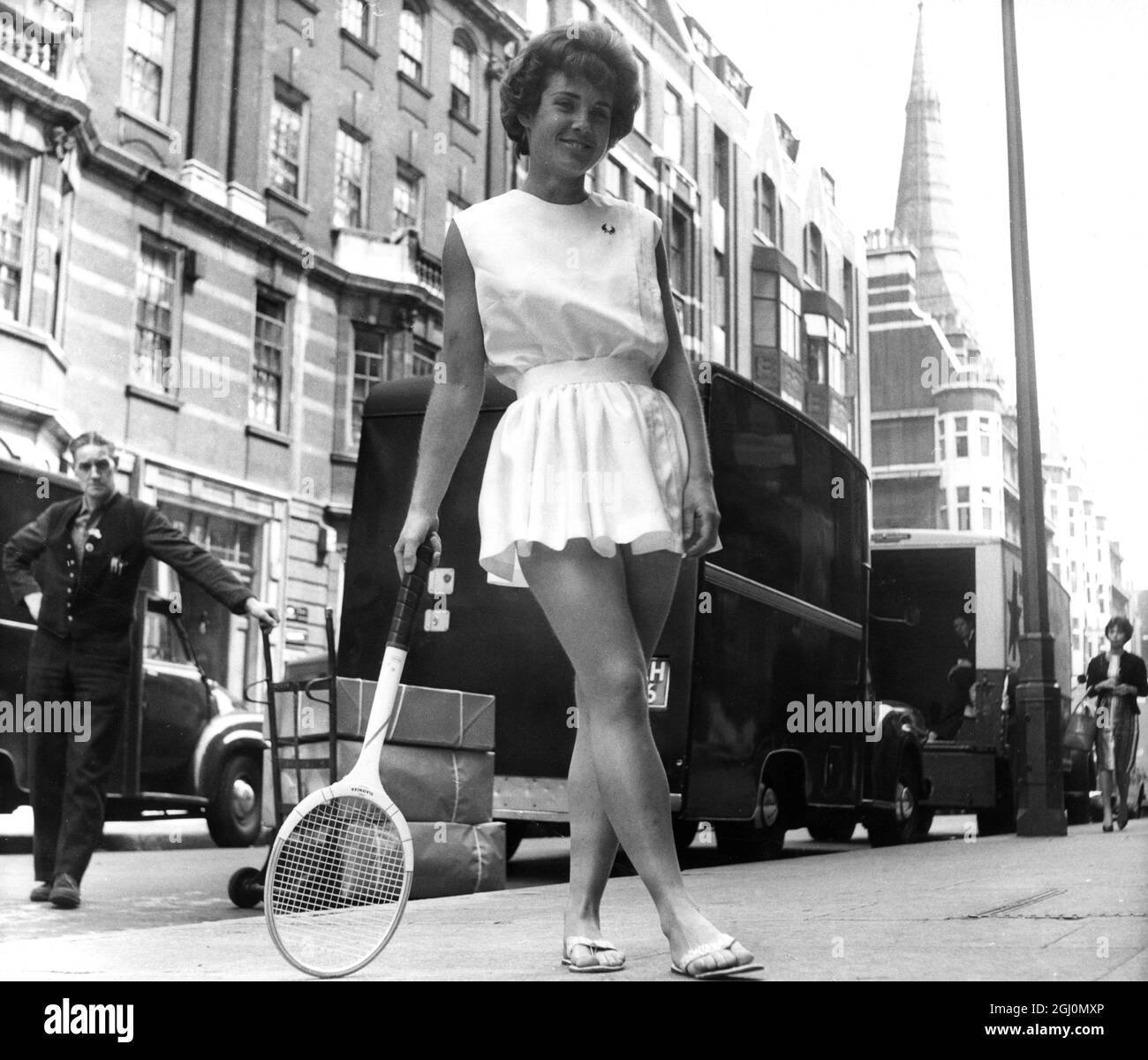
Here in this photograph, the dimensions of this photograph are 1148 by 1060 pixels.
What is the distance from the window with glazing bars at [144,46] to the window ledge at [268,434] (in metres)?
1.12

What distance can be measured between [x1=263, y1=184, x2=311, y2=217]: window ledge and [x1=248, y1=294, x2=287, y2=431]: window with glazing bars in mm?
338

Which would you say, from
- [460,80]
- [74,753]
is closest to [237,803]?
[74,753]

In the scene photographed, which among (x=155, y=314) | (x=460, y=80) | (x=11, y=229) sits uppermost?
(x=460, y=80)

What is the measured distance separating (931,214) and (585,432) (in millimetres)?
2308

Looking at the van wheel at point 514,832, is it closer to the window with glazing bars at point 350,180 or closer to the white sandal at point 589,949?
the window with glazing bars at point 350,180

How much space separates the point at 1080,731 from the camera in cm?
700

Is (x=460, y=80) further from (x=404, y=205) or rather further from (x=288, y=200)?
(x=288, y=200)

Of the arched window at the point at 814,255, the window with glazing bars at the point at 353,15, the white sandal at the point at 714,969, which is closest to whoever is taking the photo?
the white sandal at the point at 714,969

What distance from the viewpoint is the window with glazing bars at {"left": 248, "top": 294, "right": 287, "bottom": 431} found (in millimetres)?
5469

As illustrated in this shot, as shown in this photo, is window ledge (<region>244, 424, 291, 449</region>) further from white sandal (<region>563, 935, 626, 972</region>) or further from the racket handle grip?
white sandal (<region>563, 935, 626, 972</region>)

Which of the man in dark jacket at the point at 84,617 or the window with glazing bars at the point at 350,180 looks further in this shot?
the window with glazing bars at the point at 350,180

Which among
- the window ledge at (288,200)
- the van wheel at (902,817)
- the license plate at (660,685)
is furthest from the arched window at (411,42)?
the van wheel at (902,817)

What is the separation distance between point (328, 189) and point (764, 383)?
164cm

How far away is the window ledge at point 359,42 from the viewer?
18.0 feet
